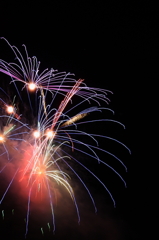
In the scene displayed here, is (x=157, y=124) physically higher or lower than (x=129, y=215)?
higher

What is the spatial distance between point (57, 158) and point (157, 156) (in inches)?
118

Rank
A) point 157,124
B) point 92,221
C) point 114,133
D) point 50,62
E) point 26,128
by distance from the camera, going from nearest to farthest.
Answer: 1. point 92,221
2. point 157,124
3. point 114,133
4. point 26,128
5. point 50,62

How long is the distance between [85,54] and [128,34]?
5.18ft

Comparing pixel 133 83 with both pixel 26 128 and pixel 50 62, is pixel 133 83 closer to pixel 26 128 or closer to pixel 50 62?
pixel 50 62

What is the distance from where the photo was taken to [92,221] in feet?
17.4

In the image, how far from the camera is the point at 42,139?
5.94m

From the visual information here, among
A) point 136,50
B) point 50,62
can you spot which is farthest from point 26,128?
point 136,50

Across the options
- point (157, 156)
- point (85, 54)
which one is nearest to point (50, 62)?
point (85, 54)

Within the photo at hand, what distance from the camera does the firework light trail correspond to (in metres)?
5.61

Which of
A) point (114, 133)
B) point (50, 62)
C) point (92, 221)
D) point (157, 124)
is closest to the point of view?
point (92, 221)

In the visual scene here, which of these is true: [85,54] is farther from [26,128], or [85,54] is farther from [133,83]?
[26,128]

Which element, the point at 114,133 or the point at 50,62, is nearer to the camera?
the point at 114,133

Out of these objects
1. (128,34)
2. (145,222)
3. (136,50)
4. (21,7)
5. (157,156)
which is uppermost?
(21,7)

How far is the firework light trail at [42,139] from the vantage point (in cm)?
561
